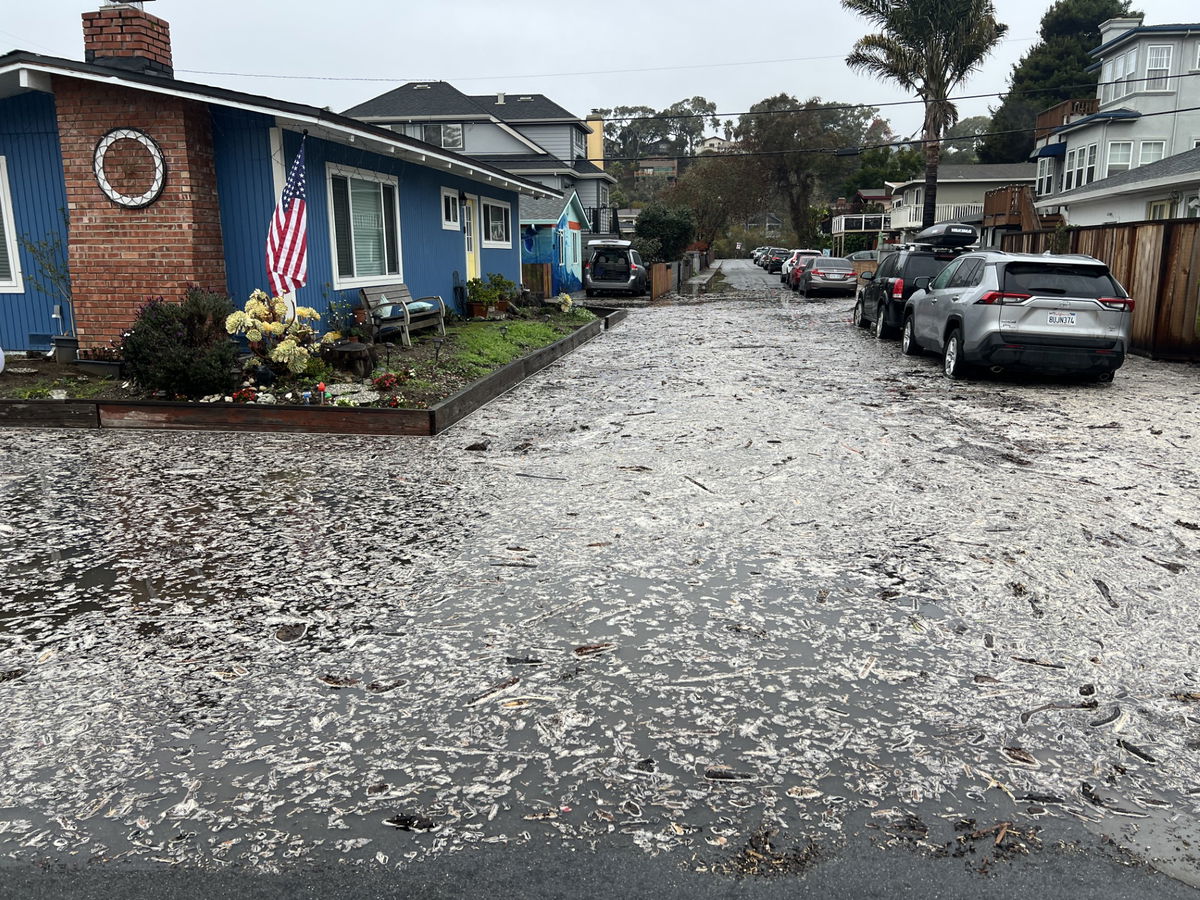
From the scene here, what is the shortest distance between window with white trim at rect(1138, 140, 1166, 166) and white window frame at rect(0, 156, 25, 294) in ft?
127

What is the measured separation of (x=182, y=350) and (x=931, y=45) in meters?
35.0

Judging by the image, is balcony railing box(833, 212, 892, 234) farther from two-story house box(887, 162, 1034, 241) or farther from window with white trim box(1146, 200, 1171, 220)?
window with white trim box(1146, 200, 1171, 220)

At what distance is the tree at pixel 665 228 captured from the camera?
158 ft

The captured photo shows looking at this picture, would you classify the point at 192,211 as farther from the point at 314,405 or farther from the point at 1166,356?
the point at 1166,356

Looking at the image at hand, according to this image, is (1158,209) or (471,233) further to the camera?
(1158,209)

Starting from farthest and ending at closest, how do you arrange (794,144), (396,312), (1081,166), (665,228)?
(794,144) → (665,228) → (1081,166) → (396,312)

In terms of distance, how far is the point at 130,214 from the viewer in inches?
462

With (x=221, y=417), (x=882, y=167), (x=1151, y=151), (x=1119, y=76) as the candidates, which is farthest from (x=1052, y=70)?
(x=221, y=417)

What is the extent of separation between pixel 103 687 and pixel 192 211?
9.18 meters

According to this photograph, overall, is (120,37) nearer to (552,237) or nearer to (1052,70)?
(552,237)

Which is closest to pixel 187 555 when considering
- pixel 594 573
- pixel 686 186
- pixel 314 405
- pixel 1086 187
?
pixel 594 573

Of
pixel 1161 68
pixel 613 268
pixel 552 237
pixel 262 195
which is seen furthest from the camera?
pixel 1161 68

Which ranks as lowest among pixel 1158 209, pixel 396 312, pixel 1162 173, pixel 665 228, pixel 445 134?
pixel 396 312

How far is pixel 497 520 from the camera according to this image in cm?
641
